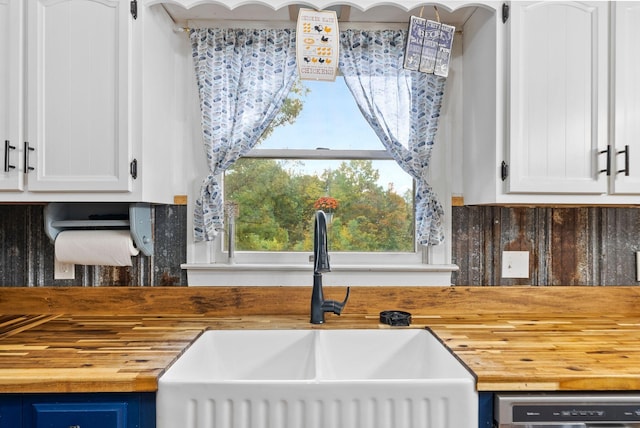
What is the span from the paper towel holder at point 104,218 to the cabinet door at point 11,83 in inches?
9.9

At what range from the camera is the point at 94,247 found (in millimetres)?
1716

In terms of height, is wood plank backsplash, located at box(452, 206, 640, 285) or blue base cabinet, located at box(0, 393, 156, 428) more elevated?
wood plank backsplash, located at box(452, 206, 640, 285)

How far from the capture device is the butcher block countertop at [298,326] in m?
1.18

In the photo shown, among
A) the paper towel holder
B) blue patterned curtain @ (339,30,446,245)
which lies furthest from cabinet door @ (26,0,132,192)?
blue patterned curtain @ (339,30,446,245)

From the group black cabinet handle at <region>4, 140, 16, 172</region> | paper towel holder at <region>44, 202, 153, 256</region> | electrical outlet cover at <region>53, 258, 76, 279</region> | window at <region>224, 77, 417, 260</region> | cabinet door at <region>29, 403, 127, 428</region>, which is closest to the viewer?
cabinet door at <region>29, 403, 127, 428</region>

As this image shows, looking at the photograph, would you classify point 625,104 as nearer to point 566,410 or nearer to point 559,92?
point 559,92

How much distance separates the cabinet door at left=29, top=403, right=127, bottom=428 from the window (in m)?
0.93

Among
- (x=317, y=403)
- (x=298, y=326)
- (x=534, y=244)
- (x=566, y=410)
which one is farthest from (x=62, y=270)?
(x=534, y=244)

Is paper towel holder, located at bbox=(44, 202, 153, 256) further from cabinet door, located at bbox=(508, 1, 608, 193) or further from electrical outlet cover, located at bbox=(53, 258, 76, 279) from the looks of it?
cabinet door, located at bbox=(508, 1, 608, 193)

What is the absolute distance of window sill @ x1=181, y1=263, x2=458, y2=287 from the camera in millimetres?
1905

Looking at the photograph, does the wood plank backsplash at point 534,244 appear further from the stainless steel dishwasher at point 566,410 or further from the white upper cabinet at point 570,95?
the stainless steel dishwasher at point 566,410

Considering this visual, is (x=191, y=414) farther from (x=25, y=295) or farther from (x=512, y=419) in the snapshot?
(x=25, y=295)

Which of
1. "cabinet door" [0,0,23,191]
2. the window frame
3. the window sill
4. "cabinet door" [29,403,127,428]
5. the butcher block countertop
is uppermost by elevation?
"cabinet door" [0,0,23,191]

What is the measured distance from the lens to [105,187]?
153cm
